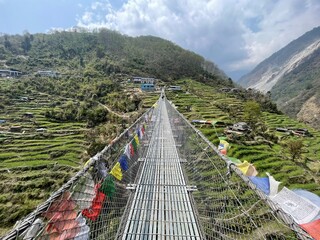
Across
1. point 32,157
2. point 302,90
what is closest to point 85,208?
point 32,157

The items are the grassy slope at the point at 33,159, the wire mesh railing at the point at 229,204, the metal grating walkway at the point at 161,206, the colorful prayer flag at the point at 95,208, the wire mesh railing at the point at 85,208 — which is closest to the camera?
the wire mesh railing at the point at 85,208

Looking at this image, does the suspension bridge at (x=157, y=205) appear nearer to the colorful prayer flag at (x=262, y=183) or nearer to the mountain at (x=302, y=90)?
the colorful prayer flag at (x=262, y=183)

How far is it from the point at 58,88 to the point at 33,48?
31994mm

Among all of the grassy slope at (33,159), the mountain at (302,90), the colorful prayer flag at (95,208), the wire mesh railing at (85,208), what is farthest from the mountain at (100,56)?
the colorful prayer flag at (95,208)

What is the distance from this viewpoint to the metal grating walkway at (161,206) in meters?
2.60

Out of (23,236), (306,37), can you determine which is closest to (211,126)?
(23,236)

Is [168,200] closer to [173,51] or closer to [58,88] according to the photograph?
[58,88]

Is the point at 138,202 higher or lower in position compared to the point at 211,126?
higher

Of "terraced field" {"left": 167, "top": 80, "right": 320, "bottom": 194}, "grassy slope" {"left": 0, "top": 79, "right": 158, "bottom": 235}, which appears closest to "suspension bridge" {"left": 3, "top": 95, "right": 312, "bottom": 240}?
"terraced field" {"left": 167, "top": 80, "right": 320, "bottom": 194}

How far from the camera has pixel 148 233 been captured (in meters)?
2.57

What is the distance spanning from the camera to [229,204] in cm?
265

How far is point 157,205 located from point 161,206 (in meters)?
0.06

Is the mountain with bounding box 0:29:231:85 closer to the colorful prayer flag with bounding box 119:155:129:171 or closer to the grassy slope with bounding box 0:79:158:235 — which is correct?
the grassy slope with bounding box 0:79:158:235

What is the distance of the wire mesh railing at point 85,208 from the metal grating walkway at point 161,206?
223 mm
